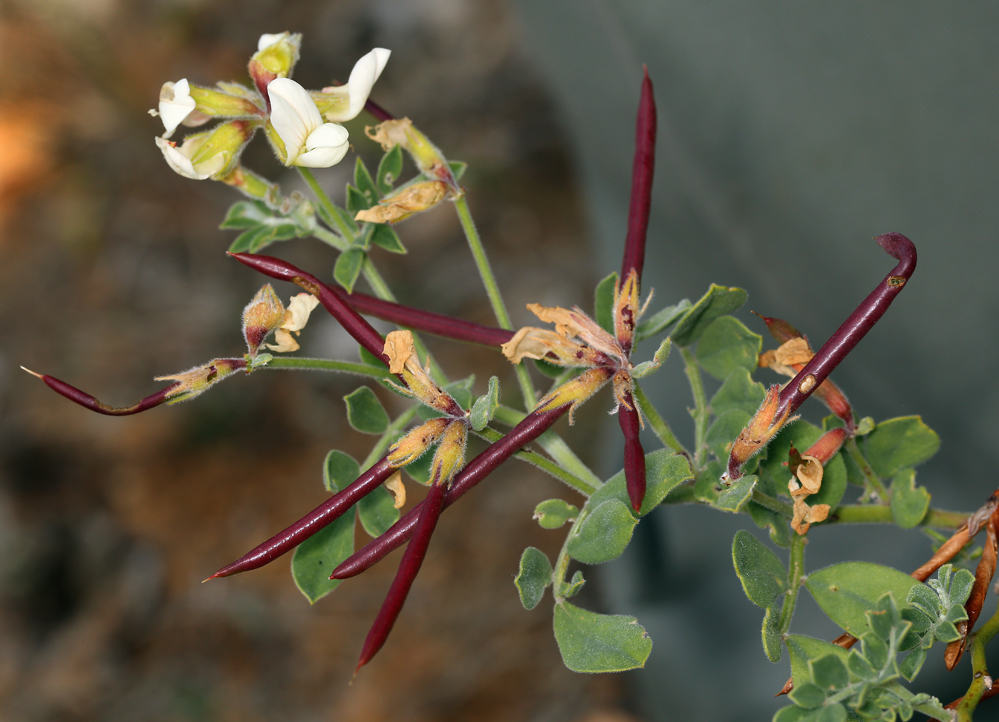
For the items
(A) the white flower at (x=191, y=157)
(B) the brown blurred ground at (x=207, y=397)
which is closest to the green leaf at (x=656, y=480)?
(A) the white flower at (x=191, y=157)

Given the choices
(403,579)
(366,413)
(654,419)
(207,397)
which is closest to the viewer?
→ (403,579)

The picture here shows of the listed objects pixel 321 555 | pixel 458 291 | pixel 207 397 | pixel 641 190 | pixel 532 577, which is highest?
pixel 641 190

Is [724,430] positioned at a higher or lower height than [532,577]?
higher

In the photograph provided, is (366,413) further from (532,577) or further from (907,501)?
(907,501)

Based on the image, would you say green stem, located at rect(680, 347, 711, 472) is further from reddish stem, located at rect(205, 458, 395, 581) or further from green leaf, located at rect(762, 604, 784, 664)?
reddish stem, located at rect(205, 458, 395, 581)

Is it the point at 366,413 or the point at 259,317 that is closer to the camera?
the point at 259,317

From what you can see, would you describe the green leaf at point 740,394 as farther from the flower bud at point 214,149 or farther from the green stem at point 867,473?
the flower bud at point 214,149

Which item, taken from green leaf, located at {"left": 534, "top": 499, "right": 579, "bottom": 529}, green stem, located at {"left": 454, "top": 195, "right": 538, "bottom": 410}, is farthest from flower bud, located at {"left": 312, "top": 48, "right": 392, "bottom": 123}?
green leaf, located at {"left": 534, "top": 499, "right": 579, "bottom": 529}

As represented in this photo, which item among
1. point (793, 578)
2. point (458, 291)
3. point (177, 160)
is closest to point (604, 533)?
point (793, 578)
